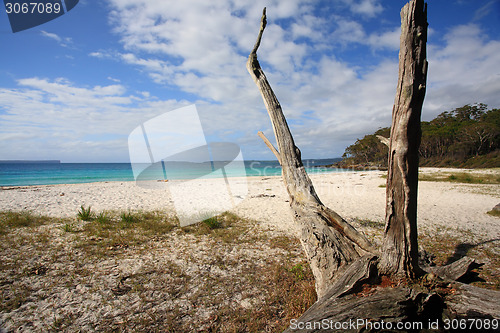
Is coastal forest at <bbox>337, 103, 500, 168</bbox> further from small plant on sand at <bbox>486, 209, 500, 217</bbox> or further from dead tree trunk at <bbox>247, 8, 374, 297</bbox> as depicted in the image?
dead tree trunk at <bbox>247, 8, 374, 297</bbox>

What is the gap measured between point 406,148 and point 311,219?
1.69 m

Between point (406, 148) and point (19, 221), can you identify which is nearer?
point (406, 148)

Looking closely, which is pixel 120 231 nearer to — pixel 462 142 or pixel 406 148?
pixel 406 148

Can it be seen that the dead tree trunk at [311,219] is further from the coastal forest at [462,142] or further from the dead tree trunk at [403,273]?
the coastal forest at [462,142]

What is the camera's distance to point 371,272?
8.63ft

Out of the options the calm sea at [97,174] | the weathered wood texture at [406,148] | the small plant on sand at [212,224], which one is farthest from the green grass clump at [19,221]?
the calm sea at [97,174]

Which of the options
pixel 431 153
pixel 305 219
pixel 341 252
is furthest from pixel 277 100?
pixel 431 153

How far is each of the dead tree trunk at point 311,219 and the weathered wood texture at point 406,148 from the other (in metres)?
0.56

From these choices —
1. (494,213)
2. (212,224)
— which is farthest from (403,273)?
(494,213)

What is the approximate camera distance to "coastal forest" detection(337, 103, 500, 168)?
37.9 m

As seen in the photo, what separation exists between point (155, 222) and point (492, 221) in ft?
36.4

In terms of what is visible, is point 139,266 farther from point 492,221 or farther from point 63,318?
point 492,221

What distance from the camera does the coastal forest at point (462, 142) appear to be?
124ft

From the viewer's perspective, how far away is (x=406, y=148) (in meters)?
2.27
